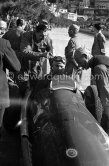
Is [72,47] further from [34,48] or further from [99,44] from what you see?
[99,44]

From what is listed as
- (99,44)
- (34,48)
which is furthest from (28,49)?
(99,44)

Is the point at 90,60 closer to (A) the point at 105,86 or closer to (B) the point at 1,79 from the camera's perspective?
(A) the point at 105,86

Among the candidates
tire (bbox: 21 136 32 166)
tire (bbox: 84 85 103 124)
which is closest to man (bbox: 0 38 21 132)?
tire (bbox: 21 136 32 166)

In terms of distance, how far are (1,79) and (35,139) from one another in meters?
0.84

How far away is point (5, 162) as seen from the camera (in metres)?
4.82

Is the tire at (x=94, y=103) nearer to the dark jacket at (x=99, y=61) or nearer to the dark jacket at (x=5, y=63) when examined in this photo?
the dark jacket at (x=99, y=61)

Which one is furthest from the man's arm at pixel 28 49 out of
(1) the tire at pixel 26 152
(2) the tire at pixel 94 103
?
(1) the tire at pixel 26 152

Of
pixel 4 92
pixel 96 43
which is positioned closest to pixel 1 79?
pixel 4 92

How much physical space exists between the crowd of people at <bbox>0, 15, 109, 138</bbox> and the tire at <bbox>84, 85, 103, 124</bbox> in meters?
0.08

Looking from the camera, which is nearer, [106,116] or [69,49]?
[106,116]

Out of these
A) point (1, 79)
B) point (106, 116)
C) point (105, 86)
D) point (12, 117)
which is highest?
point (1, 79)

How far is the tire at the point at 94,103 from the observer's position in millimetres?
4770

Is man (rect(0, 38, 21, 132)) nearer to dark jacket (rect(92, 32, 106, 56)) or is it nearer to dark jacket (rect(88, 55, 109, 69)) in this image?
dark jacket (rect(88, 55, 109, 69))

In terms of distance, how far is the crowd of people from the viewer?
4.09 meters
